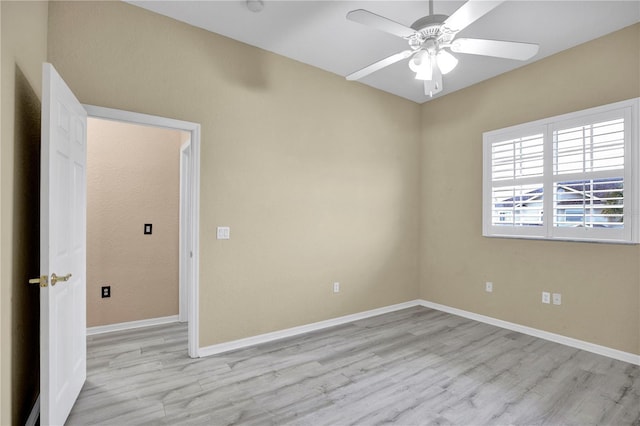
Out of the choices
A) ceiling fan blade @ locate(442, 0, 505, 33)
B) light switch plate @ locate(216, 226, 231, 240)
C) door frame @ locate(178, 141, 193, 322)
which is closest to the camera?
ceiling fan blade @ locate(442, 0, 505, 33)

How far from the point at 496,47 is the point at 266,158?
2152 mm

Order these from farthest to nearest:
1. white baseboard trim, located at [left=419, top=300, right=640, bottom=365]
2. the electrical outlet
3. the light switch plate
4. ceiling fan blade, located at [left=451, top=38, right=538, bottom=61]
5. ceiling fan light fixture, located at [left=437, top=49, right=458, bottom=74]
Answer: the electrical outlet < the light switch plate < white baseboard trim, located at [left=419, top=300, right=640, bottom=365] < ceiling fan light fixture, located at [left=437, top=49, right=458, bottom=74] < ceiling fan blade, located at [left=451, top=38, right=538, bottom=61]

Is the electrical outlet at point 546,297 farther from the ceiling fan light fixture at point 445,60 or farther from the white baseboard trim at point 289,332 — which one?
Result: the ceiling fan light fixture at point 445,60

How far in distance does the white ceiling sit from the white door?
4.33 feet

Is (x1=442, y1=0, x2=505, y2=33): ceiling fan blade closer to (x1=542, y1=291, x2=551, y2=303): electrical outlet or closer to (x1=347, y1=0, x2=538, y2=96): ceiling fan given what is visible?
(x1=347, y1=0, x2=538, y2=96): ceiling fan

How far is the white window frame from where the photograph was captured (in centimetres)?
278

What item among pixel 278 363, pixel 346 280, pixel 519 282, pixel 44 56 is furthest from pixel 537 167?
pixel 44 56

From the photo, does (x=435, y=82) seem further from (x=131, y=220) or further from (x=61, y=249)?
(x=131, y=220)

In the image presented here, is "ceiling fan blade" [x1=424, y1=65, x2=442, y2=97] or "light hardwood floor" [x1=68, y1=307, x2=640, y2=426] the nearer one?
"light hardwood floor" [x1=68, y1=307, x2=640, y2=426]

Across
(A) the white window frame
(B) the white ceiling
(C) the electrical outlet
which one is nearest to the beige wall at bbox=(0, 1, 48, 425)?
(B) the white ceiling

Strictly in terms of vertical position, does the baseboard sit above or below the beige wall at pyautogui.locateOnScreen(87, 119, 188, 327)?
below

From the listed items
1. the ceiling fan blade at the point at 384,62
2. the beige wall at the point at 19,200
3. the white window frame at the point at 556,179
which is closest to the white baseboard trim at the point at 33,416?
the beige wall at the point at 19,200

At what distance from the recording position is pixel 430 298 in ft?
15.1

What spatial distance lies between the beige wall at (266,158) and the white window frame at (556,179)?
1.11 metres
